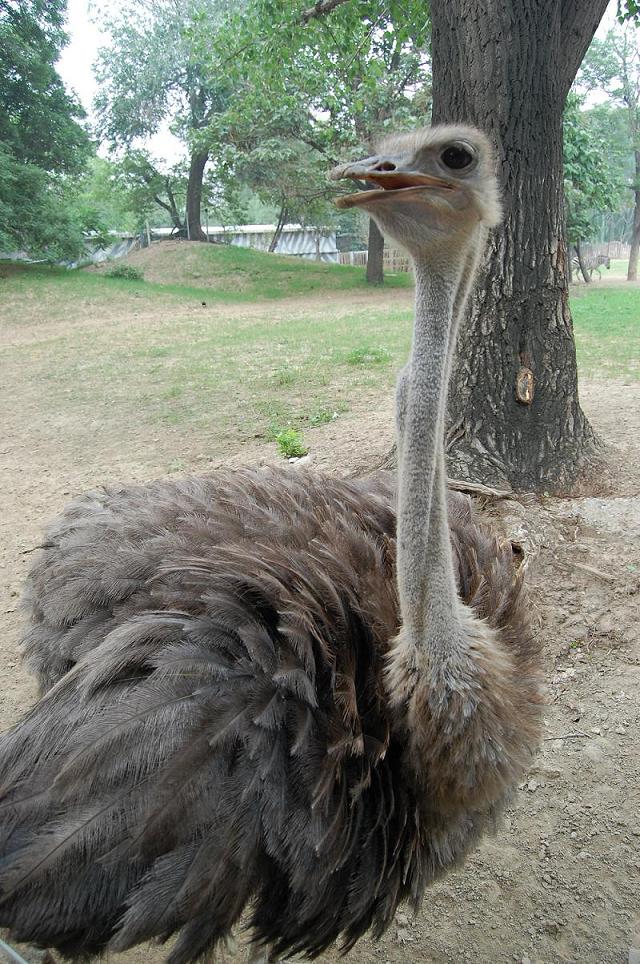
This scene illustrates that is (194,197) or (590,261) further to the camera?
(194,197)

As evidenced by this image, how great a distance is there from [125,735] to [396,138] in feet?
5.63

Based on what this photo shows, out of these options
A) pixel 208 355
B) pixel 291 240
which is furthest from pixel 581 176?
pixel 291 240

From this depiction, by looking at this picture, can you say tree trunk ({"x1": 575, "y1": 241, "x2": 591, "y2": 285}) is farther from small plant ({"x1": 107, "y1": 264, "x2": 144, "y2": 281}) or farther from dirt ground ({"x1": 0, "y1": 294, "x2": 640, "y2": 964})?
dirt ground ({"x1": 0, "y1": 294, "x2": 640, "y2": 964})

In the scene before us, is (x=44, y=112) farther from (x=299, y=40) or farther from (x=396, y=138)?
(x=396, y=138)

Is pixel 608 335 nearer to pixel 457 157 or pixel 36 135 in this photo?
pixel 457 157

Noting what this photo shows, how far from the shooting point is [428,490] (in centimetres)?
186

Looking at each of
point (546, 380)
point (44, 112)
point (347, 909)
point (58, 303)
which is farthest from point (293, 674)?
point (44, 112)

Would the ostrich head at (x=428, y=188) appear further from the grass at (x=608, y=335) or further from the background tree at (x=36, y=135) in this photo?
the background tree at (x=36, y=135)

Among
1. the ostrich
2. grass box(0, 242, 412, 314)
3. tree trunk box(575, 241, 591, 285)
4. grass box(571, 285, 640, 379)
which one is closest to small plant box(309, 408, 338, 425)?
grass box(571, 285, 640, 379)

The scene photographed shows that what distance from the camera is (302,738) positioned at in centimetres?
203

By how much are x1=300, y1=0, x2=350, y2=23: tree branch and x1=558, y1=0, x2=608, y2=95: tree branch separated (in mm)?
2545

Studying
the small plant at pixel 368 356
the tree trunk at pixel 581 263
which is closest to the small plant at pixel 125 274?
the small plant at pixel 368 356

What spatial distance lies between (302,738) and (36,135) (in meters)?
22.2

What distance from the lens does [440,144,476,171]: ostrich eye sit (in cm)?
175
